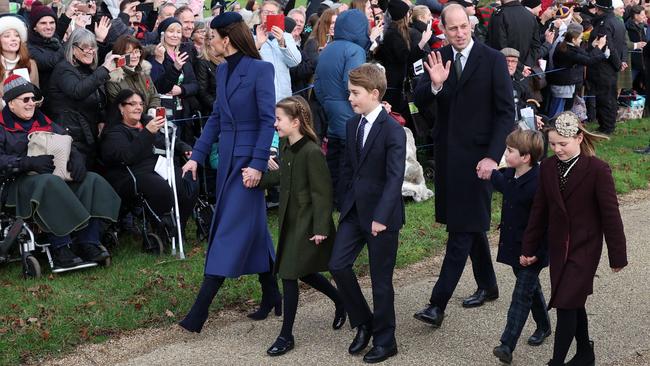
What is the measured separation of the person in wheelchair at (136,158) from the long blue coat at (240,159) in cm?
216

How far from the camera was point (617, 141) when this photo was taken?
1448 centimetres

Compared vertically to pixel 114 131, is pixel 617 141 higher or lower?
lower

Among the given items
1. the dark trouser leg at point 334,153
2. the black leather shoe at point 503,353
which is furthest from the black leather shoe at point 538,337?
the dark trouser leg at point 334,153

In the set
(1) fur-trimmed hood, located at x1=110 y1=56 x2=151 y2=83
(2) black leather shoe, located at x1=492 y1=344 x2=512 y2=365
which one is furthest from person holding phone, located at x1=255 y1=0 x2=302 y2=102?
(2) black leather shoe, located at x1=492 y1=344 x2=512 y2=365

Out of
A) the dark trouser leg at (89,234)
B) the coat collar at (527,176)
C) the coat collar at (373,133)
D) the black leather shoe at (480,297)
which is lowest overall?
the black leather shoe at (480,297)

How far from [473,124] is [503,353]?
162 centimetres

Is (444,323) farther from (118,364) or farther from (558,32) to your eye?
(558,32)

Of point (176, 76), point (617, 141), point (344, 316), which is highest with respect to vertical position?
point (176, 76)

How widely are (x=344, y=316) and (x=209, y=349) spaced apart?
973 mm

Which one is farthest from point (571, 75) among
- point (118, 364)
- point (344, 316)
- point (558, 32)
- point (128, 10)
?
point (118, 364)

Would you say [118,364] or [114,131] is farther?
[114,131]

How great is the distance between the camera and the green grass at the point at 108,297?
261 inches

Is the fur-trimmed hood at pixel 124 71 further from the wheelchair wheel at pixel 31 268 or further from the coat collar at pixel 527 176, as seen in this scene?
the coat collar at pixel 527 176

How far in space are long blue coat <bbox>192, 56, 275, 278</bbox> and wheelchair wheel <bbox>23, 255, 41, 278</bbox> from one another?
1981 millimetres
